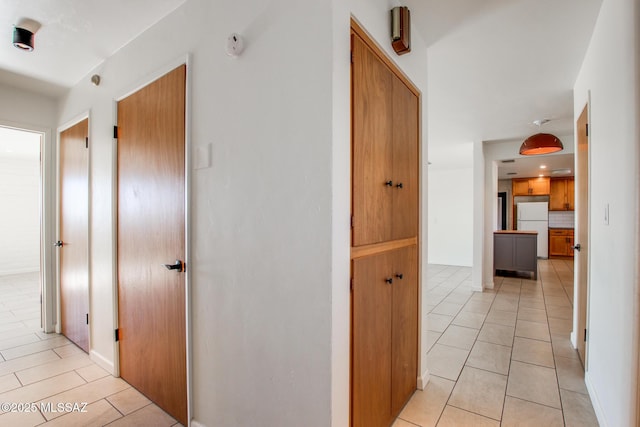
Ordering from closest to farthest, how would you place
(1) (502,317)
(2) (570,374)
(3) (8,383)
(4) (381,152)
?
(4) (381,152) < (3) (8,383) < (2) (570,374) < (1) (502,317)

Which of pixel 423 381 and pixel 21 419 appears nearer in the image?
pixel 21 419

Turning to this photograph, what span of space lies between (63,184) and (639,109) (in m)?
4.20

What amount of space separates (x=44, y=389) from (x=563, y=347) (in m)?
4.25

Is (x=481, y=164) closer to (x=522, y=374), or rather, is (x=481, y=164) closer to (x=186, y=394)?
(x=522, y=374)

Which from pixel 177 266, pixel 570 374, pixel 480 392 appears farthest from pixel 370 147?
pixel 570 374

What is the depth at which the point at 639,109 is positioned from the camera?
1179mm

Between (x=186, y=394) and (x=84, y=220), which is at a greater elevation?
(x=84, y=220)

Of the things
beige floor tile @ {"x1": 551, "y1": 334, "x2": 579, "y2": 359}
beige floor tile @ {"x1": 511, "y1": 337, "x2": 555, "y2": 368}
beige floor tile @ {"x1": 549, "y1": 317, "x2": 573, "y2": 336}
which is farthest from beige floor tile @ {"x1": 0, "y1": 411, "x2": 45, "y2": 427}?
A: beige floor tile @ {"x1": 549, "y1": 317, "x2": 573, "y2": 336}

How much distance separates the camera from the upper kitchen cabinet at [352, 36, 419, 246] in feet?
4.24

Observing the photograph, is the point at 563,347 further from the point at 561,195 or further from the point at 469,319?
the point at 561,195

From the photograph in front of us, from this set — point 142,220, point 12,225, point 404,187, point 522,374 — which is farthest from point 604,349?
point 12,225

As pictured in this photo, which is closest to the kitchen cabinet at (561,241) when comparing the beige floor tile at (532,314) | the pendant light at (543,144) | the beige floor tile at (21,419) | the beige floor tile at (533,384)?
the beige floor tile at (532,314)

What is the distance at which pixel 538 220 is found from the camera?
324 inches

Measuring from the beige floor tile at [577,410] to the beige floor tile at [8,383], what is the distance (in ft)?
12.0
